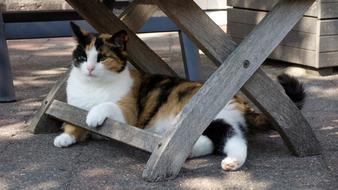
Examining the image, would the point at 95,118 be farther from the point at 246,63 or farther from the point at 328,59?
the point at 328,59

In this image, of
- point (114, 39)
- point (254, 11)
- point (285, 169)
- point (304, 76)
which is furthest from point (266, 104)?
point (254, 11)

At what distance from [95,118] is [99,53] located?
327 millimetres

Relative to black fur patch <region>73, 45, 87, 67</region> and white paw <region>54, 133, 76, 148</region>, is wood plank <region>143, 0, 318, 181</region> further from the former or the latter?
white paw <region>54, 133, 76, 148</region>

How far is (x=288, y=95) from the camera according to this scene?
2.95m

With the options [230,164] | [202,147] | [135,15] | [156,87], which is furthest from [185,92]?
[135,15]

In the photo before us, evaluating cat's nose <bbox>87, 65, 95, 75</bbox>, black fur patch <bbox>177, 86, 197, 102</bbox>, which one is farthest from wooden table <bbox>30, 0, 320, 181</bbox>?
black fur patch <bbox>177, 86, 197, 102</bbox>

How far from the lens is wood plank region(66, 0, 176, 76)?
356 cm

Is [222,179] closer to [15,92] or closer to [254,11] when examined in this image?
[15,92]

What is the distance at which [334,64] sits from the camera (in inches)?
186

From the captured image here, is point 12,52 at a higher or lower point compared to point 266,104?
lower

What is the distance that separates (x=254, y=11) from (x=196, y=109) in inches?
112

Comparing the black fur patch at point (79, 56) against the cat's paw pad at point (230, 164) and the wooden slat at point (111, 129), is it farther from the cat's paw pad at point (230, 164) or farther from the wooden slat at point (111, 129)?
the cat's paw pad at point (230, 164)

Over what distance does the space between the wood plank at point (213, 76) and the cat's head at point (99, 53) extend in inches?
17.3

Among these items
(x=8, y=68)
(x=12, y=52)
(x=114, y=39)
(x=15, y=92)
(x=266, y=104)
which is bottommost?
(x=12, y=52)
